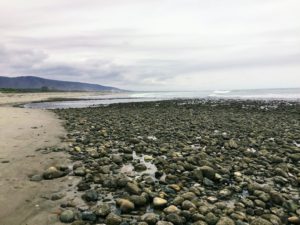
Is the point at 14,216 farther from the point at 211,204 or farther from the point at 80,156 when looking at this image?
the point at 80,156

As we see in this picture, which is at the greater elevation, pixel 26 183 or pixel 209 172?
pixel 209 172

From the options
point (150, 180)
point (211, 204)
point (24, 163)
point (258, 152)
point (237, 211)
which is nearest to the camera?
point (237, 211)

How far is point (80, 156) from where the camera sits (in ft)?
36.9

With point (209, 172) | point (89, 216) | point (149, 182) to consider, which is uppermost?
point (209, 172)

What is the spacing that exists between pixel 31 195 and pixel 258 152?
8.26 meters

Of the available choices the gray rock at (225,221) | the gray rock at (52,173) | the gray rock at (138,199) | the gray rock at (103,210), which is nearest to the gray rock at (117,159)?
the gray rock at (52,173)

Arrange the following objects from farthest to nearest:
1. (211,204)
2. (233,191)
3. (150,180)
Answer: (150,180) → (233,191) → (211,204)

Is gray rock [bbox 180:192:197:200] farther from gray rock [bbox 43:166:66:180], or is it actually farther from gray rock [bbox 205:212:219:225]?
gray rock [bbox 43:166:66:180]

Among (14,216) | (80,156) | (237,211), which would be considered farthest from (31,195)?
(237,211)

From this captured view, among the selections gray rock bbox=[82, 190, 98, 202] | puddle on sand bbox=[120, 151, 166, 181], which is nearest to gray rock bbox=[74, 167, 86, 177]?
puddle on sand bbox=[120, 151, 166, 181]

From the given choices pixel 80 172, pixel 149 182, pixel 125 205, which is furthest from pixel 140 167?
pixel 125 205

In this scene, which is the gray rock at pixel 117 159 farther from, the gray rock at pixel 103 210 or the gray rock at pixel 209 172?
the gray rock at pixel 103 210

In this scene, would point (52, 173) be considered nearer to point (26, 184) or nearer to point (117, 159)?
point (26, 184)

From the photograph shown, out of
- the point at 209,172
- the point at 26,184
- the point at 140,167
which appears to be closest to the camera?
the point at 26,184
